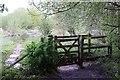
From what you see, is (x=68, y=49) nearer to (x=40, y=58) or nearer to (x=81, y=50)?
(x=81, y=50)

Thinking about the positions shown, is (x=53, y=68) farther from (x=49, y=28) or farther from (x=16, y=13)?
(x=16, y=13)

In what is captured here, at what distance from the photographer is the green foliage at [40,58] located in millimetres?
3480

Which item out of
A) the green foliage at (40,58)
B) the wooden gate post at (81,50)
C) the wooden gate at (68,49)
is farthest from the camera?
the wooden gate post at (81,50)

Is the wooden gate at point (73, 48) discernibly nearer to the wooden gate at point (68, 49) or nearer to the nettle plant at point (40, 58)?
the wooden gate at point (68, 49)

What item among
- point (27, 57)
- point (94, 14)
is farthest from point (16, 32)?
point (94, 14)

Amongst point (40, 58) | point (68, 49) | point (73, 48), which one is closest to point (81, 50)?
point (73, 48)

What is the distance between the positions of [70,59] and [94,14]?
3.33 feet

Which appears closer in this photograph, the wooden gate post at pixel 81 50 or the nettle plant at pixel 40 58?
the nettle plant at pixel 40 58

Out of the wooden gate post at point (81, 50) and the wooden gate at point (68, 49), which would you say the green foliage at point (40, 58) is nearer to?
the wooden gate at point (68, 49)

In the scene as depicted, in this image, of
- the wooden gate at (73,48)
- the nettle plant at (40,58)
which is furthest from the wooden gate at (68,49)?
the nettle plant at (40,58)

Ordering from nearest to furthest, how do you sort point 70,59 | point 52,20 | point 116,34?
point 116,34 → point 52,20 → point 70,59

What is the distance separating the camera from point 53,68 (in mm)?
3672

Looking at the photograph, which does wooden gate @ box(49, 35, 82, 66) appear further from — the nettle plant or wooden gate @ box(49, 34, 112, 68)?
the nettle plant

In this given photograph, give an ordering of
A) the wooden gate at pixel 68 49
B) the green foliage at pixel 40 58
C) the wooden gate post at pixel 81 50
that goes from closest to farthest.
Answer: the green foliage at pixel 40 58 → the wooden gate at pixel 68 49 → the wooden gate post at pixel 81 50
